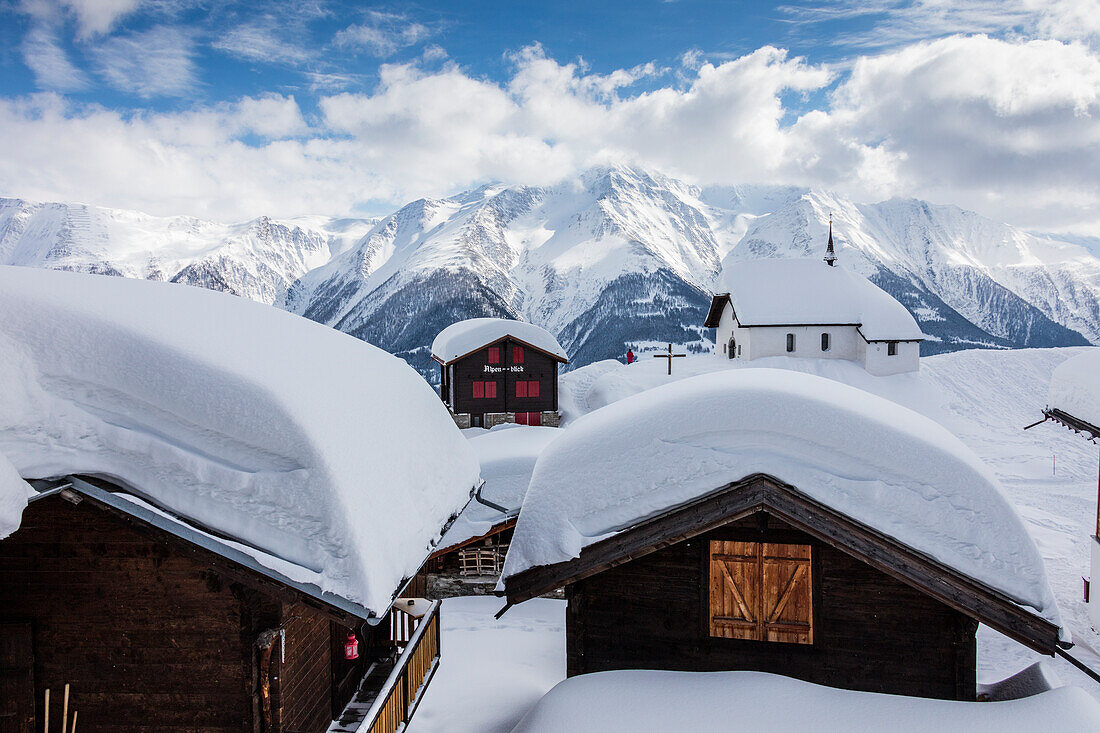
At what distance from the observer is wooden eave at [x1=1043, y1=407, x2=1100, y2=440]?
11984 mm

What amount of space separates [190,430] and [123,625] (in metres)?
2.22

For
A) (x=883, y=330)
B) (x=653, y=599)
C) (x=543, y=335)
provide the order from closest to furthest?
(x=653, y=599) → (x=543, y=335) → (x=883, y=330)

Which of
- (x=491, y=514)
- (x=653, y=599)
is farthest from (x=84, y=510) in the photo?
(x=491, y=514)

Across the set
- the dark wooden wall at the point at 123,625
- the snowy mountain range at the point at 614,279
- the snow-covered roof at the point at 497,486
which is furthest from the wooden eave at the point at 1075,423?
the snowy mountain range at the point at 614,279

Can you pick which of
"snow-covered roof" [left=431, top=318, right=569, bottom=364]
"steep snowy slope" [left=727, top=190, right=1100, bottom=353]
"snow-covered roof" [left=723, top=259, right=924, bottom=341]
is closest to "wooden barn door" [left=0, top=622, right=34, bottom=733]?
"snow-covered roof" [left=431, top=318, right=569, bottom=364]

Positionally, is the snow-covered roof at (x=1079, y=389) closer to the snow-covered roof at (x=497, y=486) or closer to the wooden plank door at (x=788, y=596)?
the wooden plank door at (x=788, y=596)

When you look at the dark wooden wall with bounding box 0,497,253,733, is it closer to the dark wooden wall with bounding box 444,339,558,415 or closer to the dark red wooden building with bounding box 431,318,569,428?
the dark red wooden building with bounding box 431,318,569,428

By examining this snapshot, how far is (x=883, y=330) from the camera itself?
121 ft

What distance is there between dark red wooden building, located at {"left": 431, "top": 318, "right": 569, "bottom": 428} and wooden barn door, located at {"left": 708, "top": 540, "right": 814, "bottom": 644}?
25570 mm

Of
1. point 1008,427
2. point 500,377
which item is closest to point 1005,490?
point 500,377

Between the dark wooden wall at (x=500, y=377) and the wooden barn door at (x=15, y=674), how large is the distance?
27002 millimetres

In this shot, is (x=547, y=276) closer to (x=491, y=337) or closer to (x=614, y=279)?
(x=614, y=279)

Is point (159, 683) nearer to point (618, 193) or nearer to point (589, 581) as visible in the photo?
point (589, 581)

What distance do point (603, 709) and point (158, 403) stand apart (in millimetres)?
5546
